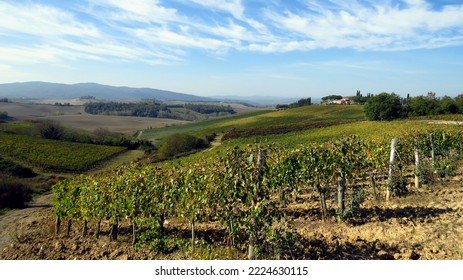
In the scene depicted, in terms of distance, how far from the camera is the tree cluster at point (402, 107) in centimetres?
7006

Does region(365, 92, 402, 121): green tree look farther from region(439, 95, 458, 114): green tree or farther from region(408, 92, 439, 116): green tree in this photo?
region(439, 95, 458, 114): green tree

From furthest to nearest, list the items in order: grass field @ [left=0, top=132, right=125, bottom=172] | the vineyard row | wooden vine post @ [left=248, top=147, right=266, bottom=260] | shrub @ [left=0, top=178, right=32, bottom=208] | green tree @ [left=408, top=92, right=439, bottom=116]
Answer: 1. green tree @ [left=408, top=92, right=439, bottom=116]
2. grass field @ [left=0, top=132, right=125, bottom=172]
3. shrub @ [left=0, top=178, right=32, bottom=208]
4. the vineyard row
5. wooden vine post @ [left=248, top=147, right=266, bottom=260]

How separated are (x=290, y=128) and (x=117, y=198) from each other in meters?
55.6

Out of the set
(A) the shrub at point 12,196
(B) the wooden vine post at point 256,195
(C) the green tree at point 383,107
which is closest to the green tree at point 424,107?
(C) the green tree at point 383,107

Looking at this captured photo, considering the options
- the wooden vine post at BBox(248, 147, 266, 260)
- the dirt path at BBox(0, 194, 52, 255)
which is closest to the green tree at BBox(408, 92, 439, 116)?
the dirt path at BBox(0, 194, 52, 255)

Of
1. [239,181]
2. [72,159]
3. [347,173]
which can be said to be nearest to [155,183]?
[239,181]

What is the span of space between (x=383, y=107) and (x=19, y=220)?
68.7 m

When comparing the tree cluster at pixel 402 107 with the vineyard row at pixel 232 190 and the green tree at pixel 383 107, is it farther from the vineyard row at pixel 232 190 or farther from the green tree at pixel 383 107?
the vineyard row at pixel 232 190

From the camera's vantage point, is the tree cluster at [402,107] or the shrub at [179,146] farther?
the tree cluster at [402,107]

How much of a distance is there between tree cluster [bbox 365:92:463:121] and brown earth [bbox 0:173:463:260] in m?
58.2

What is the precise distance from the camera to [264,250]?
9.95 metres

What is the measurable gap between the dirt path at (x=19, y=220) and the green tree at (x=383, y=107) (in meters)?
64.8

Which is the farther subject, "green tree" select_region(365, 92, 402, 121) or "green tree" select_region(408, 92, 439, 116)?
"green tree" select_region(408, 92, 439, 116)

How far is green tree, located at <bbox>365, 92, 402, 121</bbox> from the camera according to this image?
6981 cm
